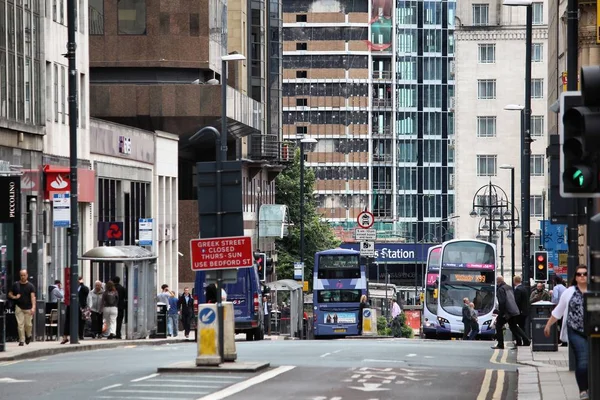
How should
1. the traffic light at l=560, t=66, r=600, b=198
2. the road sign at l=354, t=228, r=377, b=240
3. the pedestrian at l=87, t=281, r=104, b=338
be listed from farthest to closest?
1. the road sign at l=354, t=228, r=377, b=240
2. the pedestrian at l=87, t=281, r=104, b=338
3. the traffic light at l=560, t=66, r=600, b=198

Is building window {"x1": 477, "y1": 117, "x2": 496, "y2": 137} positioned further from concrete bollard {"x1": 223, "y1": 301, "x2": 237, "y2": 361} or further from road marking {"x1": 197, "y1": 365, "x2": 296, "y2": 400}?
concrete bollard {"x1": 223, "y1": 301, "x2": 237, "y2": 361}

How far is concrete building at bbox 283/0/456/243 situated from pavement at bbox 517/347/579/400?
416 ft

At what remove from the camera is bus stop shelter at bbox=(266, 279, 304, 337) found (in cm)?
6744

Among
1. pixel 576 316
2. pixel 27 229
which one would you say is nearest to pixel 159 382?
pixel 576 316

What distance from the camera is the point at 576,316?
18453mm

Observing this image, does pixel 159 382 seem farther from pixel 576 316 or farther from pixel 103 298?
pixel 103 298

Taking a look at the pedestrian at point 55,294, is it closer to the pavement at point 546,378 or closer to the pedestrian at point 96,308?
the pedestrian at point 96,308

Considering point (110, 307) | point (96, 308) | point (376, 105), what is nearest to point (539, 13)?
point (376, 105)

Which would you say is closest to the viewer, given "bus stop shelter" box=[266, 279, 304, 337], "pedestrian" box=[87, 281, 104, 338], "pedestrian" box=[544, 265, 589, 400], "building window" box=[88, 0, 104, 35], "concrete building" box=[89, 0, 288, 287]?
"pedestrian" box=[544, 265, 589, 400]

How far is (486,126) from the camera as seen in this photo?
128 meters

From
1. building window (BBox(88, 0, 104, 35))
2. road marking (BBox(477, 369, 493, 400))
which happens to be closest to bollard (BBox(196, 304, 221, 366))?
road marking (BBox(477, 369, 493, 400))

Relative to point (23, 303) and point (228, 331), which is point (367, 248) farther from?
point (228, 331)

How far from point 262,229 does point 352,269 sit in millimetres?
25733

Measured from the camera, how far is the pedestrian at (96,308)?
43156mm
